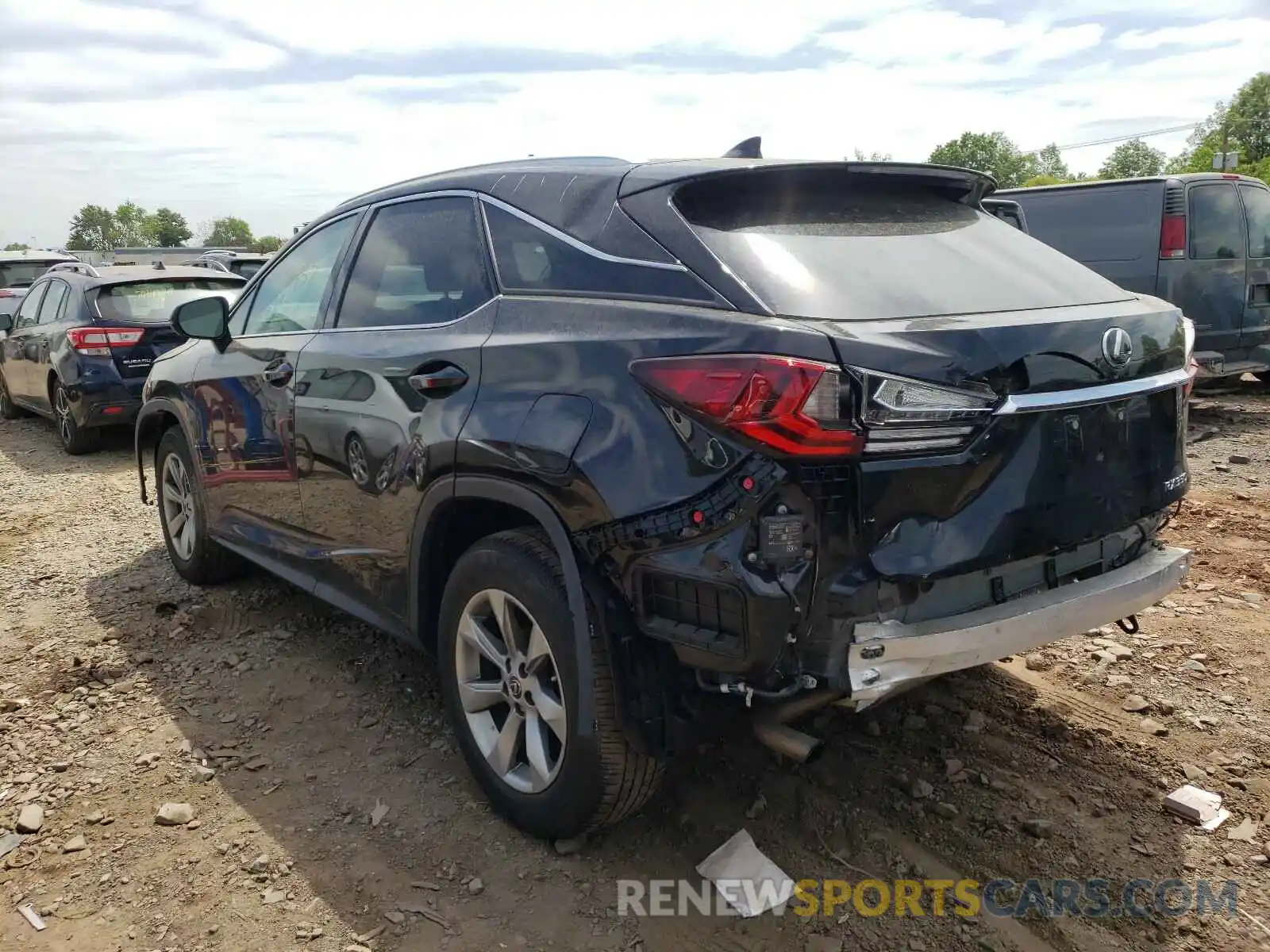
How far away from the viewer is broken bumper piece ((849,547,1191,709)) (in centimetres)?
216

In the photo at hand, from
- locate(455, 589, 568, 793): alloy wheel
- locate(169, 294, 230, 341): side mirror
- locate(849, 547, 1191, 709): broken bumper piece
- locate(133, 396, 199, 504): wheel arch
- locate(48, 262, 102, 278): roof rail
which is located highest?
locate(48, 262, 102, 278): roof rail

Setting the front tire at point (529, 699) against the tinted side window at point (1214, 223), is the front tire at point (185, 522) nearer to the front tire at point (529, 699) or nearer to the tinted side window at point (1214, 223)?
the front tire at point (529, 699)

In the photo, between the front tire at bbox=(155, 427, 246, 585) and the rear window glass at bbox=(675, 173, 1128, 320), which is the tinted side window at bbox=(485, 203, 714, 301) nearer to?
the rear window glass at bbox=(675, 173, 1128, 320)

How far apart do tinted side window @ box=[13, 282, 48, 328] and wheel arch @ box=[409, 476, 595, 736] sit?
27.1ft

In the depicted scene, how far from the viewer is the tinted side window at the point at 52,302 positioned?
8875mm

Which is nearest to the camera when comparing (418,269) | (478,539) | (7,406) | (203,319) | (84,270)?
(478,539)

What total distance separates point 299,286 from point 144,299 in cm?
535

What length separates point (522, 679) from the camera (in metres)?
2.68

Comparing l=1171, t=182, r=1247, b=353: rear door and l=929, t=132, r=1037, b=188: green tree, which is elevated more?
l=929, t=132, r=1037, b=188: green tree

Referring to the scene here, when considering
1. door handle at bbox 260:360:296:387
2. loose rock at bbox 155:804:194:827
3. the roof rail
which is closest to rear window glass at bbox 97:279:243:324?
the roof rail

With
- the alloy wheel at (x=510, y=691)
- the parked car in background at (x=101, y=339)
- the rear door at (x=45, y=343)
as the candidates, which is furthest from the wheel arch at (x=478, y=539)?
the rear door at (x=45, y=343)

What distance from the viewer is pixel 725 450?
6.97ft

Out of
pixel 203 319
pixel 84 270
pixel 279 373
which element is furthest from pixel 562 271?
pixel 84 270

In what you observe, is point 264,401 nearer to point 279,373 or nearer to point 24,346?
point 279,373
